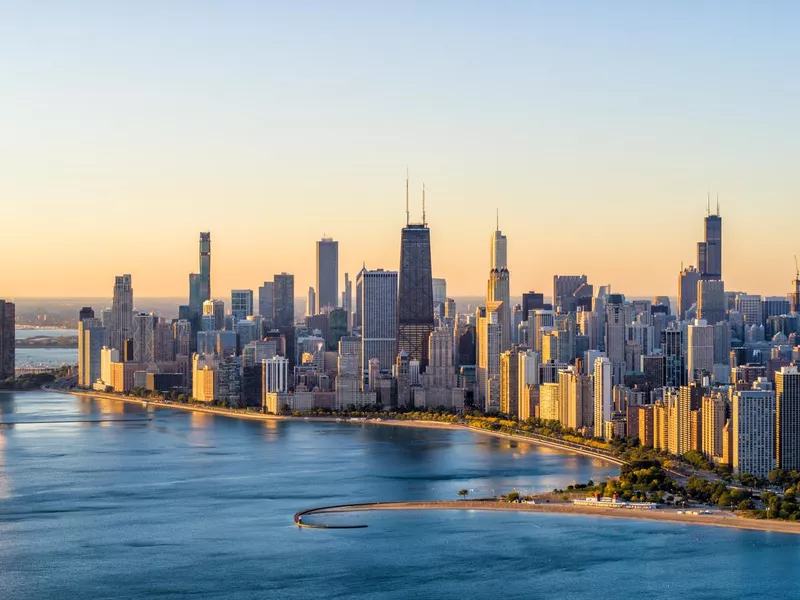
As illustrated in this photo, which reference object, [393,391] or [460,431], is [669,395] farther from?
[393,391]

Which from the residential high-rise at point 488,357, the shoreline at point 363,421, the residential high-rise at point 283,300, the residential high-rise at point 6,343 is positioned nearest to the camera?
the shoreline at point 363,421

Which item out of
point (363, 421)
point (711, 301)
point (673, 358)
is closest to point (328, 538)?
point (363, 421)

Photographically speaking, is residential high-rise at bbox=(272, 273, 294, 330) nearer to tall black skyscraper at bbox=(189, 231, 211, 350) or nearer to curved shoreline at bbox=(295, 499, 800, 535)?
tall black skyscraper at bbox=(189, 231, 211, 350)

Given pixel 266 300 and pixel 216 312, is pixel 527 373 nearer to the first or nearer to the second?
pixel 216 312

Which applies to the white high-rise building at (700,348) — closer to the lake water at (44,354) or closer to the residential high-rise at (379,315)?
the residential high-rise at (379,315)

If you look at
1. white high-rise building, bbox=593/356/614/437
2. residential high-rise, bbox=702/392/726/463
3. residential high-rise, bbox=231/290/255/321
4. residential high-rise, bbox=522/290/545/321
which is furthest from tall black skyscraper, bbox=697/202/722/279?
residential high-rise, bbox=702/392/726/463

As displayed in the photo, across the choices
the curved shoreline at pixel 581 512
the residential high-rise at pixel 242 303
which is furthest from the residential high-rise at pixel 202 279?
the curved shoreline at pixel 581 512

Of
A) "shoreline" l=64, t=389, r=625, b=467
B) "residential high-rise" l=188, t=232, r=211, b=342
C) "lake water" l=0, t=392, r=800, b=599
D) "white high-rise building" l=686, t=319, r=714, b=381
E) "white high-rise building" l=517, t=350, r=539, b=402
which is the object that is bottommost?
"lake water" l=0, t=392, r=800, b=599
